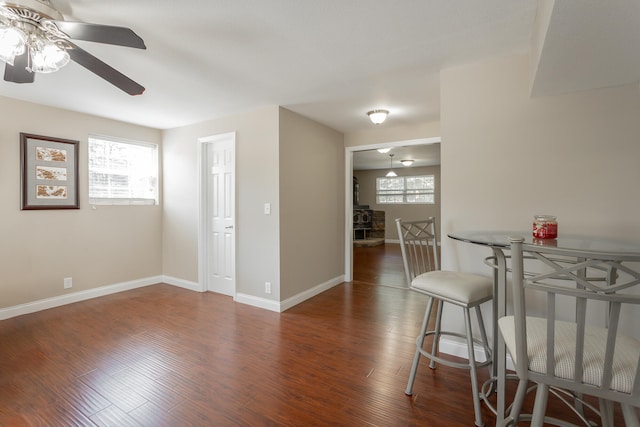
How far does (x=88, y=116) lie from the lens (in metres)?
3.79

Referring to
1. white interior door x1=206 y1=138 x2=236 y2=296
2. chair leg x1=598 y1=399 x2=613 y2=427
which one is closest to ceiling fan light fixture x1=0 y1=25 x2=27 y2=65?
white interior door x1=206 y1=138 x2=236 y2=296

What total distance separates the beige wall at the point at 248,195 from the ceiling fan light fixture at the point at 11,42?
209 centimetres

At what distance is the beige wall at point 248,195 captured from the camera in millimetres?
3430

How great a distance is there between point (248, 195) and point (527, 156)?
9.19ft

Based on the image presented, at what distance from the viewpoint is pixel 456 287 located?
177 centimetres

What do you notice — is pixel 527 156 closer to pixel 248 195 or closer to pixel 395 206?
pixel 248 195

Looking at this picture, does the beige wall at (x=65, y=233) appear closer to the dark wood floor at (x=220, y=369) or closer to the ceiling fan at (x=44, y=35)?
the dark wood floor at (x=220, y=369)

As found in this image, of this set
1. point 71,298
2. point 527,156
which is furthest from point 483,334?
point 71,298

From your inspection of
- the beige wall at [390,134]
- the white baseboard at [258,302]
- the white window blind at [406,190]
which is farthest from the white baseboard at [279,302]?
the white window blind at [406,190]

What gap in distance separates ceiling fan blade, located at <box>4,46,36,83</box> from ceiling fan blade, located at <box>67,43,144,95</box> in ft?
0.95

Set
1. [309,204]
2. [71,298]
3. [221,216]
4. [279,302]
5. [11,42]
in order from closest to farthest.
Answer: [11,42] → [279,302] → [71,298] → [309,204] → [221,216]

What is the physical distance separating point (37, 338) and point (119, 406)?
161 centimetres

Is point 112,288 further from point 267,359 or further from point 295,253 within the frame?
point 267,359

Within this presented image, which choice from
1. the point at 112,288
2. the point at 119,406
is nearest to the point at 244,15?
the point at 119,406
